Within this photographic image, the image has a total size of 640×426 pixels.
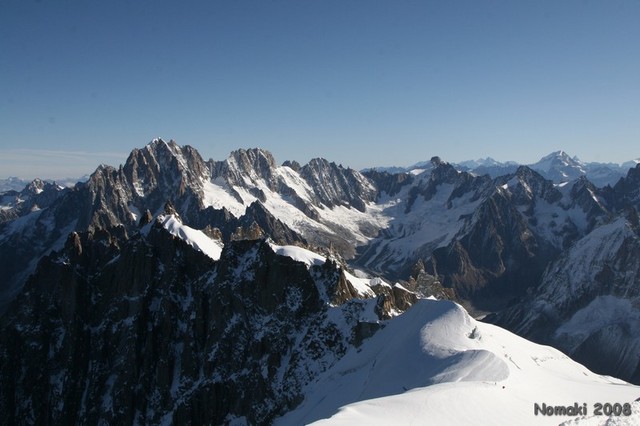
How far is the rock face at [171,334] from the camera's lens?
98750 mm

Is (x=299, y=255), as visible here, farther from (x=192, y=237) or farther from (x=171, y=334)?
(x=171, y=334)

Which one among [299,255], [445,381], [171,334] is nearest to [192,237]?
[171,334]

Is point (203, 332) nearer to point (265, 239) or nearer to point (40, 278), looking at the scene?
point (265, 239)

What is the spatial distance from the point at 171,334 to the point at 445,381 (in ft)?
245

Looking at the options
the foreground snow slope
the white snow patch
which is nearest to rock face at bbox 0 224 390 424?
the white snow patch

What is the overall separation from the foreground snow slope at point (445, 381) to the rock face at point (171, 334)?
7.67 m

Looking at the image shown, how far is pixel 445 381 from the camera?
62438 mm

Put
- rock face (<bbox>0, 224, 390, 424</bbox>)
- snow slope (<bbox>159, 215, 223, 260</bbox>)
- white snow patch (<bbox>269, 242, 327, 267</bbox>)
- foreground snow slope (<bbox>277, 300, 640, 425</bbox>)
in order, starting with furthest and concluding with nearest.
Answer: snow slope (<bbox>159, 215, 223, 260</bbox>) → white snow patch (<bbox>269, 242, 327, 267</bbox>) → rock face (<bbox>0, 224, 390, 424</bbox>) → foreground snow slope (<bbox>277, 300, 640, 425</bbox>)

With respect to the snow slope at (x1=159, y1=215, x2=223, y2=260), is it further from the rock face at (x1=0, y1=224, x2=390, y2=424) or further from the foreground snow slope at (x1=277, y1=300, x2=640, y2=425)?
the foreground snow slope at (x1=277, y1=300, x2=640, y2=425)

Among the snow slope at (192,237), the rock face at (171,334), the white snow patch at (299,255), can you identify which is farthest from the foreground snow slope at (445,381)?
the snow slope at (192,237)

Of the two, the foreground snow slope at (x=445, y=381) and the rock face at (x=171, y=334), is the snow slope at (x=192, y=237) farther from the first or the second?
the foreground snow slope at (x=445, y=381)

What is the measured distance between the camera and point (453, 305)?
88.4 meters

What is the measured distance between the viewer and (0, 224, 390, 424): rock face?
98.8 m

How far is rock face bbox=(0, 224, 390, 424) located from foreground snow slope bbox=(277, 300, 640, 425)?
25.2 feet
